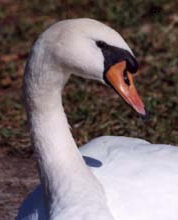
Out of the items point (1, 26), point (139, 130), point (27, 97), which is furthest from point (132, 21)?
point (27, 97)

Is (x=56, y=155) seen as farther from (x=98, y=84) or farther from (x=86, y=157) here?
(x=98, y=84)

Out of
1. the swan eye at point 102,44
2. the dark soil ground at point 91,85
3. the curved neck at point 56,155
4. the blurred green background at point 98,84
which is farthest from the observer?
the blurred green background at point 98,84

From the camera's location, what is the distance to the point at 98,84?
6473 millimetres

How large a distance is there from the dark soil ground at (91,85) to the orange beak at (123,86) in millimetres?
1532

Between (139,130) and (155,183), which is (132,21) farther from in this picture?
(155,183)

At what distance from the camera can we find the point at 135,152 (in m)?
4.39

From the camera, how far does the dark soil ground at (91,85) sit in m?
5.61

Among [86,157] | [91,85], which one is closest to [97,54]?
[86,157]

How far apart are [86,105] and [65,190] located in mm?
2217

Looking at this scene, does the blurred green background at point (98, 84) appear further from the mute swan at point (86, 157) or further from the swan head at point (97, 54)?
the swan head at point (97, 54)

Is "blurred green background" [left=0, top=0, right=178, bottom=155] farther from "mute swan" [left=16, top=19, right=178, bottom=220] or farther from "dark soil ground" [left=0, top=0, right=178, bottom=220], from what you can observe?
"mute swan" [left=16, top=19, right=178, bottom=220]

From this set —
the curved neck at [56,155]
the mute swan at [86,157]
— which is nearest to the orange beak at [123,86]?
the mute swan at [86,157]

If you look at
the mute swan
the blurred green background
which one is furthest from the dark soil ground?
the mute swan

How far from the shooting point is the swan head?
366 cm
